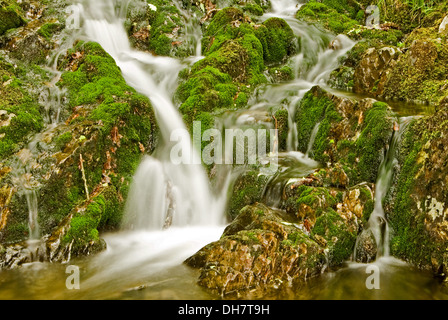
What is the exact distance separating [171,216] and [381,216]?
3740mm

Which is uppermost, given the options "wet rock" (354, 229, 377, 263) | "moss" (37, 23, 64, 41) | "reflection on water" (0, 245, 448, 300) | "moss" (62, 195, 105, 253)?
"moss" (37, 23, 64, 41)

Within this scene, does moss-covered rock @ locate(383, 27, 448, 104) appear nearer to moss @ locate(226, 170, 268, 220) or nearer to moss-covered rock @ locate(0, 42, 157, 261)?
moss @ locate(226, 170, 268, 220)

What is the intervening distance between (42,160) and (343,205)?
Answer: 5315 millimetres

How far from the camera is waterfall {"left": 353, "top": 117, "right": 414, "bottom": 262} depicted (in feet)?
16.5

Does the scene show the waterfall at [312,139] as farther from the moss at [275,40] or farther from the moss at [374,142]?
the moss at [275,40]

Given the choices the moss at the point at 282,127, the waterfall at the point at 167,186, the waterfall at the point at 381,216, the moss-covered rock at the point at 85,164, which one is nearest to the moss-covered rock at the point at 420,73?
the waterfall at the point at 381,216

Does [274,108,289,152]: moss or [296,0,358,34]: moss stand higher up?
[296,0,358,34]: moss

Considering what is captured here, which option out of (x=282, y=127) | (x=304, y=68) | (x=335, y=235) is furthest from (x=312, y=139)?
(x=304, y=68)

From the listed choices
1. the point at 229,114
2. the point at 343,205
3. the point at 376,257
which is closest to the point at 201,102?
the point at 229,114

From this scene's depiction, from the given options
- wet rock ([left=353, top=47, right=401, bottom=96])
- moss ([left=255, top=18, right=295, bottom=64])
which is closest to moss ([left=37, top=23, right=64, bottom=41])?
moss ([left=255, top=18, right=295, bottom=64])

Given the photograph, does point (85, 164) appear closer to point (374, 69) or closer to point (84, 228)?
point (84, 228)

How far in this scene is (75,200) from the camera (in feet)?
19.9

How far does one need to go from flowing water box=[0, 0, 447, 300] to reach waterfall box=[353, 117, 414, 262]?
29mm
